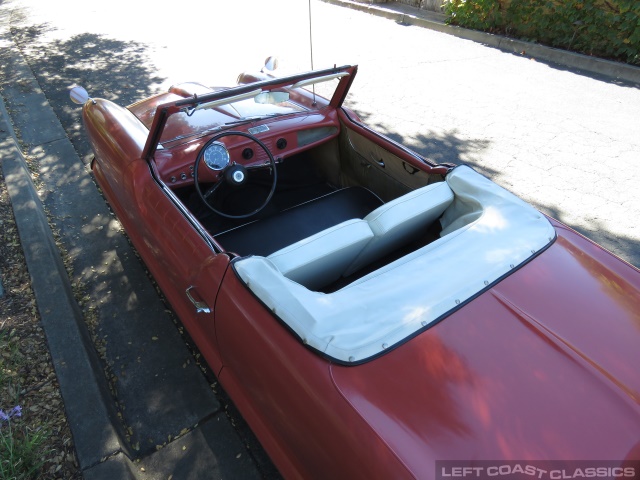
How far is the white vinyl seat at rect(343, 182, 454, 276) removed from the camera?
205 centimetres

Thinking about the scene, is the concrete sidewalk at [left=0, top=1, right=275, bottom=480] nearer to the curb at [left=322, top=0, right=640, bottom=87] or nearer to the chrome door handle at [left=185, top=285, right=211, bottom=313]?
the chrome door handle at [left=185, top=285, right=211, bottom=313]

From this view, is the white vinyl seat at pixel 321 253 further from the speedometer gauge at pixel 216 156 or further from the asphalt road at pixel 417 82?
the asphalt road at pixel 417 82

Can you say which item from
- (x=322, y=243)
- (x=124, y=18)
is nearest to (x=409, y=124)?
(x=322, y=243)

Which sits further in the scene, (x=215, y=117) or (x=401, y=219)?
(x=215, y=117)

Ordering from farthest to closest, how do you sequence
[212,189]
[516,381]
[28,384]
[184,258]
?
[212,189], [28,384], [184,258], [516,381]

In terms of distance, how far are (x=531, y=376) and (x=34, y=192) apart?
397 cm

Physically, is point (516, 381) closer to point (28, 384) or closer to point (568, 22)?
point (28, 384)

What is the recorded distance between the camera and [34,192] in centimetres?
376

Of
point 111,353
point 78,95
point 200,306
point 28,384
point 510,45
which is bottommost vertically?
point 111,353

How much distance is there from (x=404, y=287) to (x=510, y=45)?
7568 millimetres

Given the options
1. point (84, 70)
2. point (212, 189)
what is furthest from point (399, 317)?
point (84, 70)

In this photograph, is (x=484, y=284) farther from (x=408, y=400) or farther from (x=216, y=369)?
(x=216, y=369)

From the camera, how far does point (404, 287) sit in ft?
5.55

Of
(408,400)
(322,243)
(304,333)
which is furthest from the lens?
(322,243)
